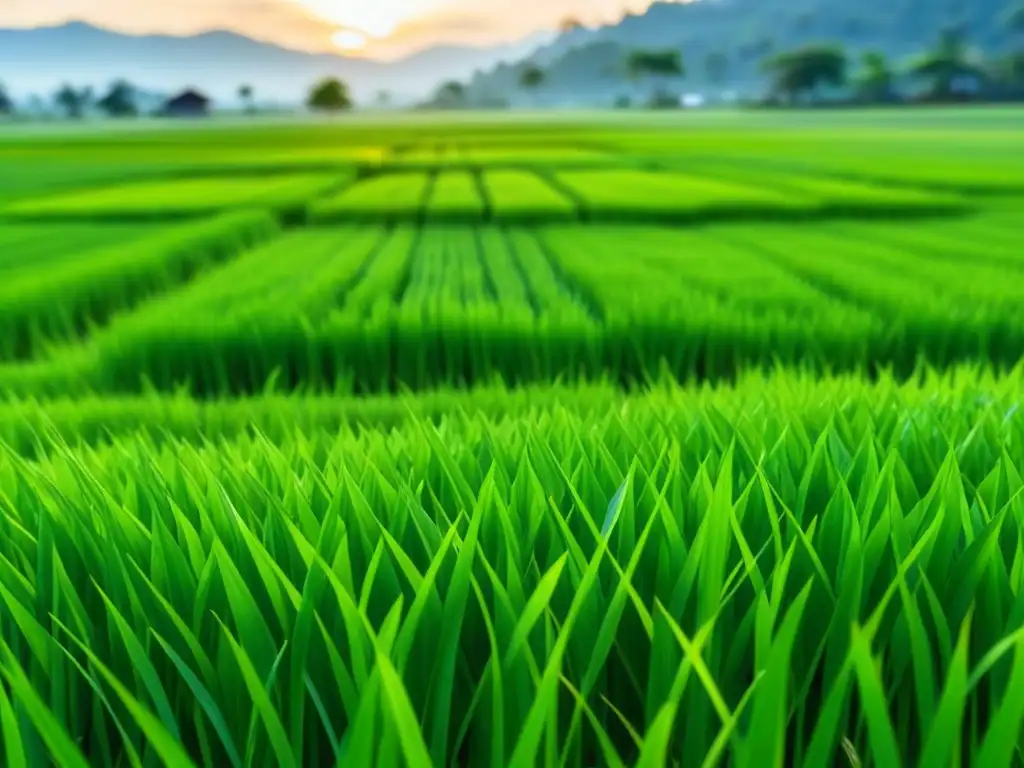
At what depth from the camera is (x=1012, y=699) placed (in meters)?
0.70

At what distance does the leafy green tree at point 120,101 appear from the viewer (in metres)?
102

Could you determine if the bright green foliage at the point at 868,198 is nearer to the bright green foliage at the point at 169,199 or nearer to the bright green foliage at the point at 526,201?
the bright green foliage at the point at 526,201

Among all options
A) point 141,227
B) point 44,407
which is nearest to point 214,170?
point 141,227

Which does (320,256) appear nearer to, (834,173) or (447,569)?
(447,569)

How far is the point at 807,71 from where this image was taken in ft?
289

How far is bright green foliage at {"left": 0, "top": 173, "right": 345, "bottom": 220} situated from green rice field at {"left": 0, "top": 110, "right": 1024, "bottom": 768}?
2923 millimetres

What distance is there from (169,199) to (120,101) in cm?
10022

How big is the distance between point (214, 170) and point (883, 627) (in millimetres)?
25268

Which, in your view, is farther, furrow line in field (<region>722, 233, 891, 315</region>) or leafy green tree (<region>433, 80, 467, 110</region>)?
leafy green tree (<region>433, 80, 467, 110</region>)

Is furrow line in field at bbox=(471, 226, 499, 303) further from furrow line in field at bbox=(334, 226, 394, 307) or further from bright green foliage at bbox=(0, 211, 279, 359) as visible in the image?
bright green foliage at bbox=(0, 211, 279, 359)

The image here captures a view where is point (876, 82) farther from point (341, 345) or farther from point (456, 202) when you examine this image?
point (341, 345)

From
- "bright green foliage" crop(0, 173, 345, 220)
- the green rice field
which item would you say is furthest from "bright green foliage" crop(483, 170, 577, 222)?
"bright green foliage" crop(0, 173, 345, 220)

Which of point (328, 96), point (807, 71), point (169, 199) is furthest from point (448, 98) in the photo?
point (169, 199)

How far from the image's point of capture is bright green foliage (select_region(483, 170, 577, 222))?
1344 cm
